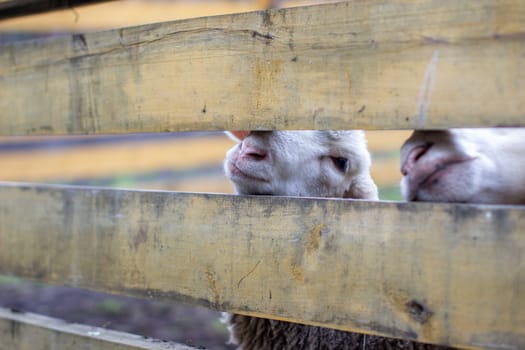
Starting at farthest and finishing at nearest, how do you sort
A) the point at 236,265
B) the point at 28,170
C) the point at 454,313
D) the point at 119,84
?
the point at 28,170 → the point at 119,84 → the point at 236,265 → the point at 454,313

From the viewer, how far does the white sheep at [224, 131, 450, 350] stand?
78.2 inches

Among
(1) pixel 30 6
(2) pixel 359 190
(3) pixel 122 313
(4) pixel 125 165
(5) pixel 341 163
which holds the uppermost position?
(1) pixel 30 6

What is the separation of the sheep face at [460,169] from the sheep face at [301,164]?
52cm

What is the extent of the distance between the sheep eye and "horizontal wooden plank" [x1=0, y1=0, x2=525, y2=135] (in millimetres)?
781

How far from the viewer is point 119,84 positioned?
191cm

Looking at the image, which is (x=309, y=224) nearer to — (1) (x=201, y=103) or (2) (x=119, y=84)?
(1) (x=201, y=103)

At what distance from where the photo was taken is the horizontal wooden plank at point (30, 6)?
6.99 feet

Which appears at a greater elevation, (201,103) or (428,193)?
(201,103)

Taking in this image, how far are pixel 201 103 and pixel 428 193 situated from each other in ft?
2.12

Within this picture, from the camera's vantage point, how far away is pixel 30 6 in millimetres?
2250

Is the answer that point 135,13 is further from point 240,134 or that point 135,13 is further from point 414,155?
point 414,155

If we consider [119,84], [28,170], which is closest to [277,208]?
[119,84]

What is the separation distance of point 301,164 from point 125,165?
504 centimetres

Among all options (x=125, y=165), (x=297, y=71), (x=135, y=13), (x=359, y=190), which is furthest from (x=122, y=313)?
(x=135, y=13)
